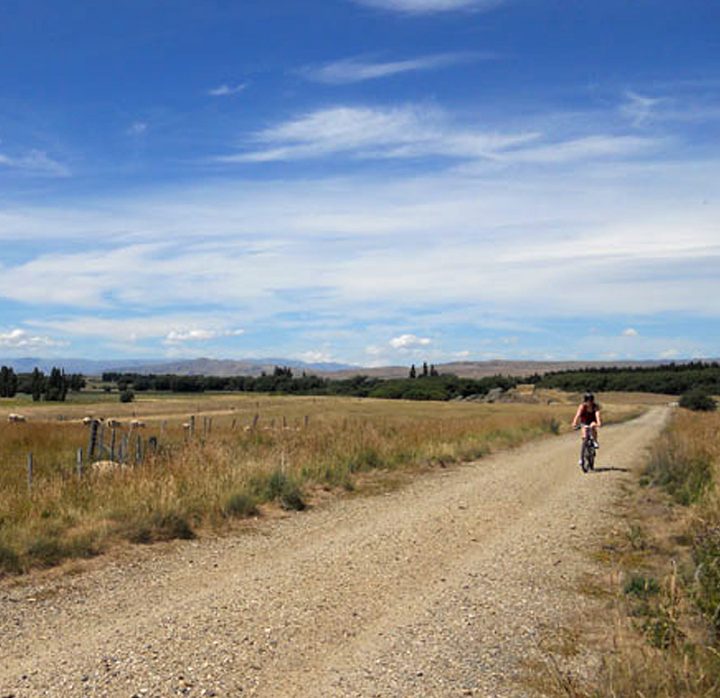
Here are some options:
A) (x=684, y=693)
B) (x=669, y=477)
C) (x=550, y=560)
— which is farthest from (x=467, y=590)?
(x=669, y=477)

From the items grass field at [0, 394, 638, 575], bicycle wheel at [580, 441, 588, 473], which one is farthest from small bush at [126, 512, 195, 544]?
bicycle wheel at [580, 441, 588, 473]

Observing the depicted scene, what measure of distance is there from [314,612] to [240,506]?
5.32 metres

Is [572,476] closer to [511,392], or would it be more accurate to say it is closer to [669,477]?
[669,477]

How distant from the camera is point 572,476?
1891cm

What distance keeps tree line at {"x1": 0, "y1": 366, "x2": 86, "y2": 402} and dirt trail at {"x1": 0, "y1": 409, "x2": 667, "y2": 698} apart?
124 m

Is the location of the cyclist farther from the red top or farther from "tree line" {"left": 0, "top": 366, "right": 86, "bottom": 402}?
"tree line" {"left": 0, "top": 366, "right": 86, "bottom": 402}

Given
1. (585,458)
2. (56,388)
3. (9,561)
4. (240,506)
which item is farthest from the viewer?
(56,388)

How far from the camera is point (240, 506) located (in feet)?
40.2

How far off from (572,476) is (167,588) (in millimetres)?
12998

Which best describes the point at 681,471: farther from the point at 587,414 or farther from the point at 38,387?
the point at 38,387

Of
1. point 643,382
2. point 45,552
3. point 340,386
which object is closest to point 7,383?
point 340,386

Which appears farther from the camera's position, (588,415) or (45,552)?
(588,415)

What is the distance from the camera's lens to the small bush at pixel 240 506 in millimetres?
12078

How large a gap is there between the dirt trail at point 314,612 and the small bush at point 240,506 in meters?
0.62
